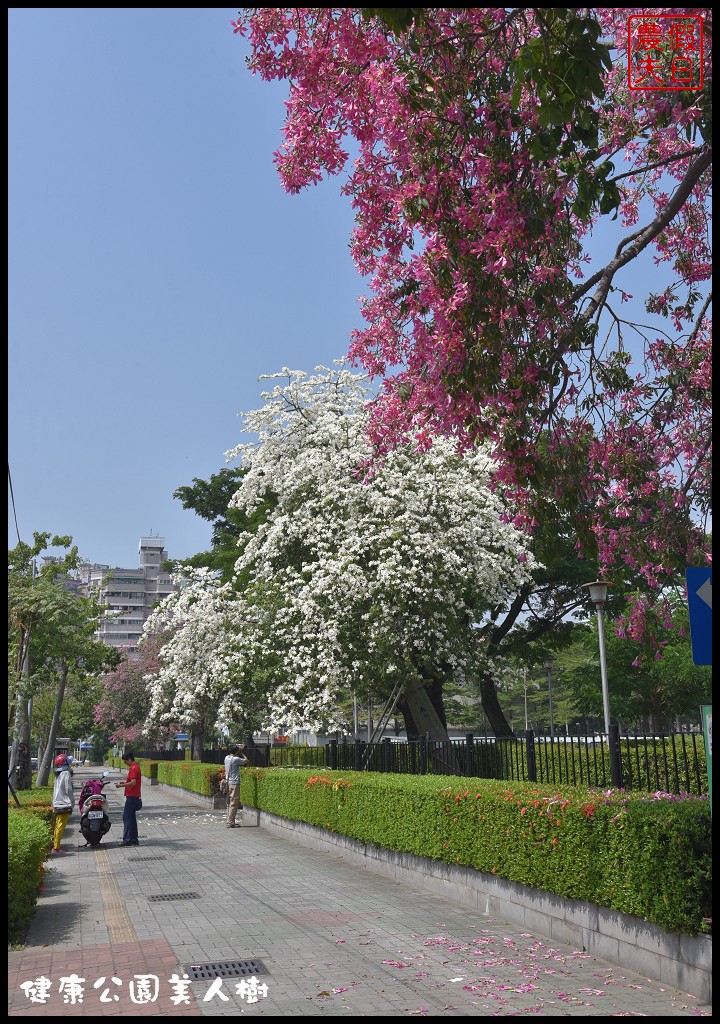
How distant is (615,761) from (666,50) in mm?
6648

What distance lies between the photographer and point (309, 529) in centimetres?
2298

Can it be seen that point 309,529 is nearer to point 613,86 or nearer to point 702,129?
point 613,86

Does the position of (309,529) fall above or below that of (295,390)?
below

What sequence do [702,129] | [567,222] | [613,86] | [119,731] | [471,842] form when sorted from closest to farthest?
[702,129]
[567,222]
[613,86]
[471,842]
[119,731]

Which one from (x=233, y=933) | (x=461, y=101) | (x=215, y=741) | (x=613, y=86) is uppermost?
(x=613, y=86)

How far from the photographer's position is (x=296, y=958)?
8406 millimetres

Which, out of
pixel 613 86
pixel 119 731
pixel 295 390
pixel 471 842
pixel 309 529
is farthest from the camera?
pixel 119 731

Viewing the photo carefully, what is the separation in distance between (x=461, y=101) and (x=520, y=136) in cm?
55

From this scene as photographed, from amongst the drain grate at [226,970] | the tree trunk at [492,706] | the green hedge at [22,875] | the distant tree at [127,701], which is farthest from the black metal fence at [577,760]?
the distant tree at [127,701]

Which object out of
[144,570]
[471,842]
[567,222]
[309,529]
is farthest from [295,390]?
[144,570]

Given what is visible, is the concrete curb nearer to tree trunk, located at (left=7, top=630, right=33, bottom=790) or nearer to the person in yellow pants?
tree trunk, located at (left=7, top=630, right=33, bottom=790)

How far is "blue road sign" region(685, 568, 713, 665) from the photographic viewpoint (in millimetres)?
5574

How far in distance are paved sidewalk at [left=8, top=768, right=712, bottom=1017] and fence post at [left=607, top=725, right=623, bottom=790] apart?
70.4 inches

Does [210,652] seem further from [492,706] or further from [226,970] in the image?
[226,970]
